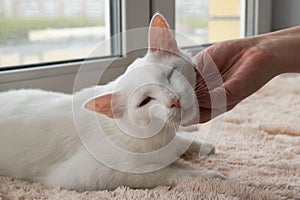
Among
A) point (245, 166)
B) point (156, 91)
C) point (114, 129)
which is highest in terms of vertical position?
point (156, 91)

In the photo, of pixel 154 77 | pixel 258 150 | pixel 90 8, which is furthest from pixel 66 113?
pixel 90 8

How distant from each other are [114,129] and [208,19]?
4.28 ft

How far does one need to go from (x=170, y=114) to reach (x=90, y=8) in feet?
2.60

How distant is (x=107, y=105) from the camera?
0.86 metres

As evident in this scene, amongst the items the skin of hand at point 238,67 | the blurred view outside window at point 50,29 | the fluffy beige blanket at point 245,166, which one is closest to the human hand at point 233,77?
the skin of hand at point 238,67

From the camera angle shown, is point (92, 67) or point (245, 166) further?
point (92, 67)

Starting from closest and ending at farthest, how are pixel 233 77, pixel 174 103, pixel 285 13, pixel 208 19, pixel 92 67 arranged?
1. pixel 174 103
2. pixel 233 77
3. pixel 92 67
4. pixel 208 19
5. pixel 285 13

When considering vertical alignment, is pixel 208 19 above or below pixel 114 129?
above

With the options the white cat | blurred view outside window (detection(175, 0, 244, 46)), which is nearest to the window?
blurred view outside window (detection(175, 0, 244, 46))

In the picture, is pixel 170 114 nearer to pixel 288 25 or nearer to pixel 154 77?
pixel 154 77

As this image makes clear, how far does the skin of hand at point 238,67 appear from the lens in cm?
88

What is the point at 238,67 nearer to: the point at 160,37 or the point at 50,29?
the point at 160,37

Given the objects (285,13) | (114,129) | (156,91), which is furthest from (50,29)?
(285,13)

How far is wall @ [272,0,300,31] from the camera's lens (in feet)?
7.63
